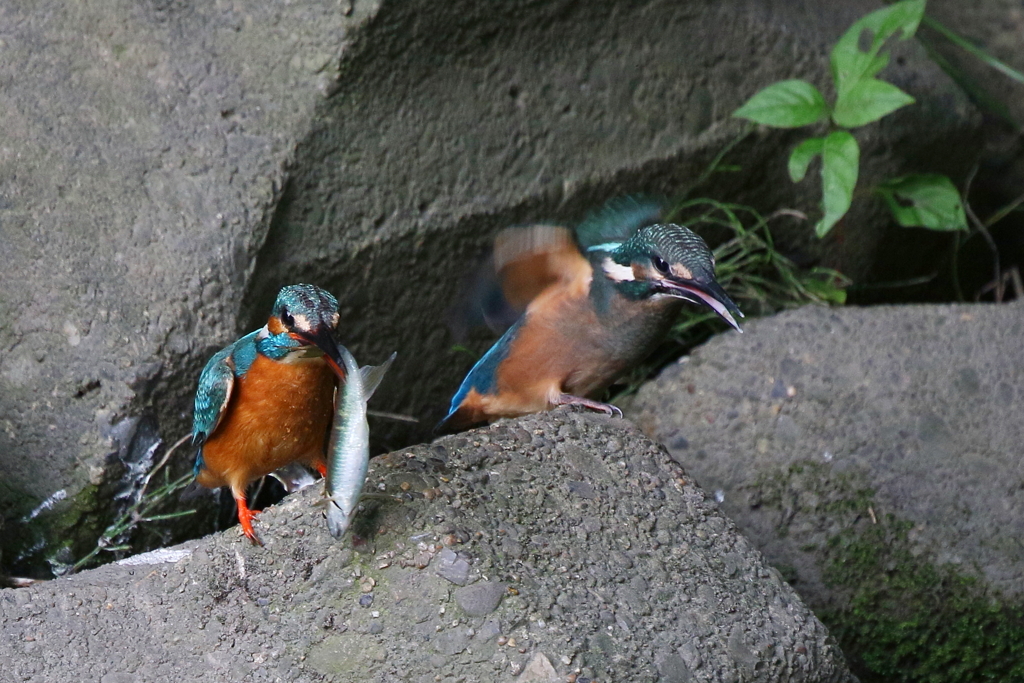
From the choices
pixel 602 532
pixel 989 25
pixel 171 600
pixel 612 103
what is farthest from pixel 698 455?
pixel 989 25

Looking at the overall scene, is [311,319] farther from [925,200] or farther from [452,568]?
[925,200]

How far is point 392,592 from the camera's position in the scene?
8.43ft

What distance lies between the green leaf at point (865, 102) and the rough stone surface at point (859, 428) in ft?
2.70

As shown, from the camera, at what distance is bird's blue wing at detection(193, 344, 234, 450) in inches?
126

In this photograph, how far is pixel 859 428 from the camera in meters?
3.73

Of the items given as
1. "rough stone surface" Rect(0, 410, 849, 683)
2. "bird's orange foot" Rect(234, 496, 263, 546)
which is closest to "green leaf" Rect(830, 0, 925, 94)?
"rough stone surface" Rect(0, 410, 849, 683)

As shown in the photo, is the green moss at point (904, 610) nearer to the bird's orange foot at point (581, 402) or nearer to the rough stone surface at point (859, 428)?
the rough stone surface at point (859, 428)

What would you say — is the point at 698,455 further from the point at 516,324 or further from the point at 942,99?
the point at 942,99

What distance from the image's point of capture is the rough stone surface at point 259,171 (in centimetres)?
355

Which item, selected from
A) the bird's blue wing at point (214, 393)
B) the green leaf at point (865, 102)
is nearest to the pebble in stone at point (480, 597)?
the bird's blue wing at point (214, 393)

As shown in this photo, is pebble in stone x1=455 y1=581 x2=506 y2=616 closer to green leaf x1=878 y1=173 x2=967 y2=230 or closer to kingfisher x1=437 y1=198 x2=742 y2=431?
kingfisher x1=437 y1=198 x2=742 y2=431

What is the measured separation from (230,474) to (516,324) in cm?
104

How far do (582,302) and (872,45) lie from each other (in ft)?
5.91

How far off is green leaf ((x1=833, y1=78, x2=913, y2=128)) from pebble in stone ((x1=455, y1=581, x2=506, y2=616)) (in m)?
2.68
